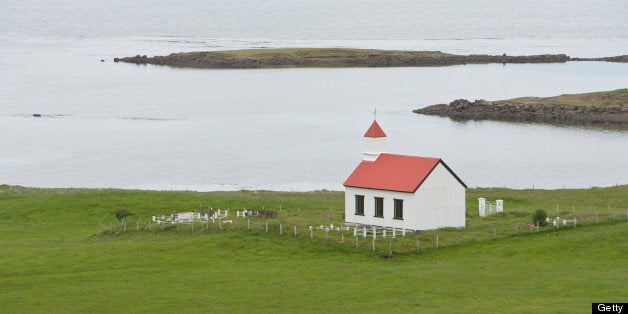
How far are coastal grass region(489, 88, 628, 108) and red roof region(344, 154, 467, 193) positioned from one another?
262 feet

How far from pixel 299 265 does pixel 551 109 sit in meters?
90.6

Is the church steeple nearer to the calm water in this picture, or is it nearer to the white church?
the white church

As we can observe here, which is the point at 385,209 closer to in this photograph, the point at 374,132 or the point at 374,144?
the point at 374,144

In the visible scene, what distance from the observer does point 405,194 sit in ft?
201

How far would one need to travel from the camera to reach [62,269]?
5466 centimetres

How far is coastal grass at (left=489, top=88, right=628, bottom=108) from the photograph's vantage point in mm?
139500

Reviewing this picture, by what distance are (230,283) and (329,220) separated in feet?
48.1

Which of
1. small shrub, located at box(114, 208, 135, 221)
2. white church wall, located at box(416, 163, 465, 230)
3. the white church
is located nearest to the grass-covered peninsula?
white church wall, located at box(416, 163, 465, 230)

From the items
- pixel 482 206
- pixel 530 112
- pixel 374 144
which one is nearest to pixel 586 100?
pixel 530 112

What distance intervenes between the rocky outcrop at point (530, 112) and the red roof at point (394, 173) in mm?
72219

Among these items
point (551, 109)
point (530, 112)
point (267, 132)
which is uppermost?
point (551, 109)

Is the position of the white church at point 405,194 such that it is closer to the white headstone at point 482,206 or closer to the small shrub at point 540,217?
the white headstone at point 482,206

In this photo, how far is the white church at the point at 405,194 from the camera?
201ft

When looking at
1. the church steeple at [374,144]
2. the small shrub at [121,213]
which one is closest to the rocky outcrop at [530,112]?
the church steeple at [374,144]
